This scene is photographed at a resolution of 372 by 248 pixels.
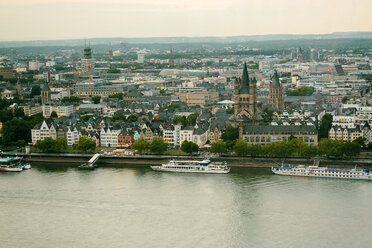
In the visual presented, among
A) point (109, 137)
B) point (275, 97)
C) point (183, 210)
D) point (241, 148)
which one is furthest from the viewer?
point (275, 97)

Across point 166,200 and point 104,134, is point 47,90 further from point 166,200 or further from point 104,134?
point 166,200

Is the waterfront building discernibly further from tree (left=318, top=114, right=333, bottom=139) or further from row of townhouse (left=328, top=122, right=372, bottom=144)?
tree (left=318, top=114, right=333, bottom=139)

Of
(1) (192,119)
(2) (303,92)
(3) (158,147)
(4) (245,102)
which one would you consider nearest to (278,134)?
(4) (245,102)

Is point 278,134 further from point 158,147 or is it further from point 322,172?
point 158,147

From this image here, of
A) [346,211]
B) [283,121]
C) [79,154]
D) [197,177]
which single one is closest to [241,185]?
[197,177]

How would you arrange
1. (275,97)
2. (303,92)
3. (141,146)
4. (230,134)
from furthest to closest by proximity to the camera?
(303,92) < (275,97) < (230,134) < (141,146)

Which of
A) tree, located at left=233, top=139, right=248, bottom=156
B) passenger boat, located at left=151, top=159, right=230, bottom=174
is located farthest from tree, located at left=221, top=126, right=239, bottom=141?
passenger boat, located at left=151, top=159, right=230, bottom=174

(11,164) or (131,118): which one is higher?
(131,118)
